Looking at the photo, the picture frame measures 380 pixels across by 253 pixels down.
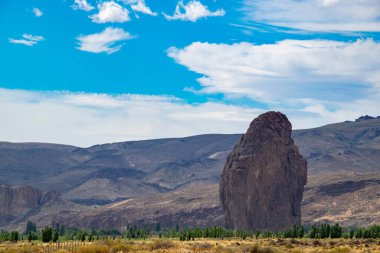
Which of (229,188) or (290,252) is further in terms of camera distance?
(229,188)

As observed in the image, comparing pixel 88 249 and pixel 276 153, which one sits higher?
pixel 276 153

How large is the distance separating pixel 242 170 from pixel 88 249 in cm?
12673

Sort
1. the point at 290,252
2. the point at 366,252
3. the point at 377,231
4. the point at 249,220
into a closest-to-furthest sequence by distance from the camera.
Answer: the point at 366,252 → the point at 290,252 → the point at 377,231 → the point at 249,220

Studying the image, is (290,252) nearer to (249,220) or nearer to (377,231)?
(377,231)

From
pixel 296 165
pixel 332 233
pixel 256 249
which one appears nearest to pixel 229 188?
pixel 296 165

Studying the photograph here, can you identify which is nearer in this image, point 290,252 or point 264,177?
point 290,252

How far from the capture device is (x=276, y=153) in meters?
200

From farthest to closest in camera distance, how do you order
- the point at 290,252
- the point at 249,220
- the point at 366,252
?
the point at 249,220 → the point at 290,252 → the point at 366,252

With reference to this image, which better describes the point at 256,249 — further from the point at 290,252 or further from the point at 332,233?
the point at 332,233

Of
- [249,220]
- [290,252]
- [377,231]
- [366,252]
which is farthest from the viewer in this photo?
[249,220]

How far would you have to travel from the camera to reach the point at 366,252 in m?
71.9

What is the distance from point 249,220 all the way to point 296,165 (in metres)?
21.8

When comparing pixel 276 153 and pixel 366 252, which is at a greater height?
pixel 276 153

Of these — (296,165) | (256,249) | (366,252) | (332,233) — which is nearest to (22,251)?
(256,249)
